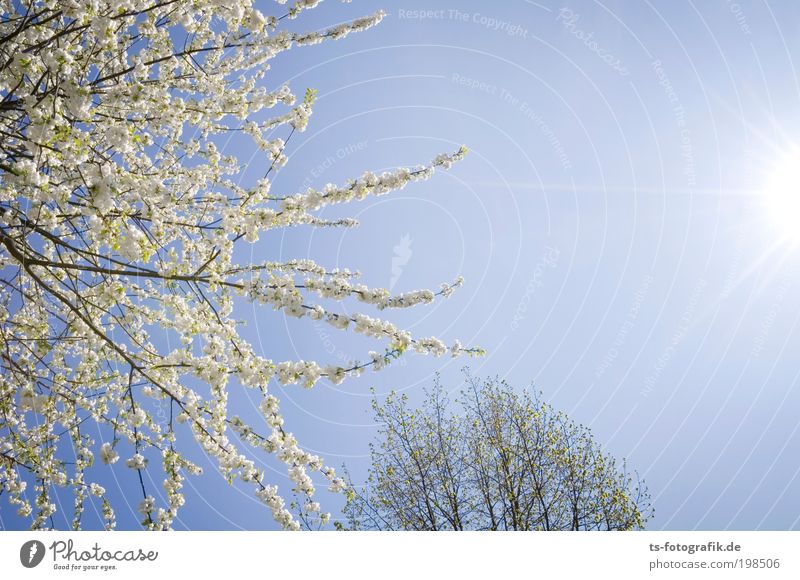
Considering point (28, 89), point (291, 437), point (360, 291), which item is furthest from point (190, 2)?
point (291, 437)

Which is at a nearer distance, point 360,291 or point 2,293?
point 360,291

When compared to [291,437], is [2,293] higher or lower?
higher

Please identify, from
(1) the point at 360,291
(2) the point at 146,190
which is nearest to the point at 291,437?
(1) the point at 360,291

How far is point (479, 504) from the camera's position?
1227 centimetres

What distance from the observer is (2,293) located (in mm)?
7043

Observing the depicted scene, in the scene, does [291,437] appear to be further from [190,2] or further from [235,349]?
[190,2]

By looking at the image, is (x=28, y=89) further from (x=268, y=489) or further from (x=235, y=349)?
(x=268, y=489)

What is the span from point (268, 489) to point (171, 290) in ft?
7.80
